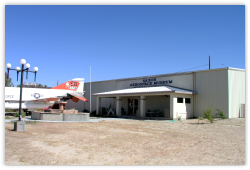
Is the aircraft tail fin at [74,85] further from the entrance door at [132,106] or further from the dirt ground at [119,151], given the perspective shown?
the dirt ground at [119,151]

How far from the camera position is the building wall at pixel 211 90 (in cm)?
2053

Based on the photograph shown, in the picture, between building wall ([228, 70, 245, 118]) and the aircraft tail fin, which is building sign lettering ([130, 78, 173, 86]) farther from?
the aircraft tail fin

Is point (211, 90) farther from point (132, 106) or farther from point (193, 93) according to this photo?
point (132, 106)

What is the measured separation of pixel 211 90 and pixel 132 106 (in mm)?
10353

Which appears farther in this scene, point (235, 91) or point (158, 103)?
point (158, 103)

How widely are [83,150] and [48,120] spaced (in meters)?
11.3

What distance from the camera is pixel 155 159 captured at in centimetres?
692

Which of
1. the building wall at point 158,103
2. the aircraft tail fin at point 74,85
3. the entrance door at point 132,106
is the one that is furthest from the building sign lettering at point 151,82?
the aircraft tail fin at point 74,85

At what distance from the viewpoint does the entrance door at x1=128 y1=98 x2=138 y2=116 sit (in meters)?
27.8

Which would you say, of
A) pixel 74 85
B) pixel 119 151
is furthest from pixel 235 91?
pixel 74 85

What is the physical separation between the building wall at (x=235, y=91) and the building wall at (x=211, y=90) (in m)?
0.46

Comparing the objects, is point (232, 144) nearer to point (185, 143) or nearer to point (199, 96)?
point (185, 143)

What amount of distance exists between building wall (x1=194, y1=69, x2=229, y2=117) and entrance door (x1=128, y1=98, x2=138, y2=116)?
7.77 meters

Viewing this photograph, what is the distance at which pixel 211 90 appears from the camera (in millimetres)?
21438
